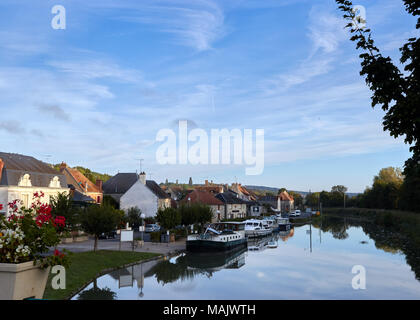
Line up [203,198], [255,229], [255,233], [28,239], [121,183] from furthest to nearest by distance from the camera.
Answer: [203,198], [121,183], [255,229], [255,233], [28,239]

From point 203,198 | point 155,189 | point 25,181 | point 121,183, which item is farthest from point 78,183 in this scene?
point 203,198

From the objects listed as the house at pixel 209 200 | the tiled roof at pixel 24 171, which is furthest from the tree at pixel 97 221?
the house at pixel 209 200

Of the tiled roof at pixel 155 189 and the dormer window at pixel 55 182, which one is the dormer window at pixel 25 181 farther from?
the tiled roof at pixel 155 189

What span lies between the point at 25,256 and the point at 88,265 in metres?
21.3

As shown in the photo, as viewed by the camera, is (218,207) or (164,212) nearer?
(164,212)

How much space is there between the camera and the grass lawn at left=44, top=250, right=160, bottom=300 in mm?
18792

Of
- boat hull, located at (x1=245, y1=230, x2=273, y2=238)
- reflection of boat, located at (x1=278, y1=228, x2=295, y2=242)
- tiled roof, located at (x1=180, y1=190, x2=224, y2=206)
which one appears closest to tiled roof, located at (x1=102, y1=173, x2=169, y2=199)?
tiled roof, located at (x1=180, y1=190, x2=224, y2=206)

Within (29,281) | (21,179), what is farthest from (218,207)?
(29,281)

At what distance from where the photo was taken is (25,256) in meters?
5.78

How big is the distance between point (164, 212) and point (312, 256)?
17.4m

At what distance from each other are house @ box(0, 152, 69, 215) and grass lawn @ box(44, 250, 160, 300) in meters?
13.6

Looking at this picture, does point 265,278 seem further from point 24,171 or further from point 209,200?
point 209,200
